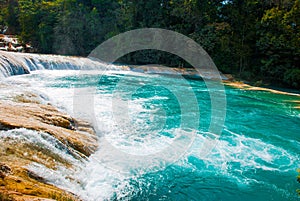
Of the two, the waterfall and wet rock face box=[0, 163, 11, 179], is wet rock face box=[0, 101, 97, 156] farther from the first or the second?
the waterfall

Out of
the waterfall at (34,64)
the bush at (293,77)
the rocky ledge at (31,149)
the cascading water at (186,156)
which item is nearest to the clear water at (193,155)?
the cascading water at (186,156)

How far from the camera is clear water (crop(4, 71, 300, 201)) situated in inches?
157

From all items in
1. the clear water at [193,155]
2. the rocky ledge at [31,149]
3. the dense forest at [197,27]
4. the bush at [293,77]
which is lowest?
the clear water at [193,155]

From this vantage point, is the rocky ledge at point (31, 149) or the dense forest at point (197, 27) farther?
the dense forest at point (197, 27)

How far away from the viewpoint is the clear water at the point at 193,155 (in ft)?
13.1

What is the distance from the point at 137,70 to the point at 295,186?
17057mm

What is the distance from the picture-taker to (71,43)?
27.0 meters

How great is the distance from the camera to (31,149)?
3684 millimetres

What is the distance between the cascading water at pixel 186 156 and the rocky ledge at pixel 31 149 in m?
0.17

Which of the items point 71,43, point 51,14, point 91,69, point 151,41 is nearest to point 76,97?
point 91,69

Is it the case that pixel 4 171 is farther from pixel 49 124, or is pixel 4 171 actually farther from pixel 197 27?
pixel 197 27

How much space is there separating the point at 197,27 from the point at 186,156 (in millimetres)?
20201

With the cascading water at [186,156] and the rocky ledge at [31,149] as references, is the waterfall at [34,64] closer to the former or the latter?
the cascading water at [186,156]

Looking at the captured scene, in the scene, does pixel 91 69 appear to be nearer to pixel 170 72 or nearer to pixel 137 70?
pixel 137 70
